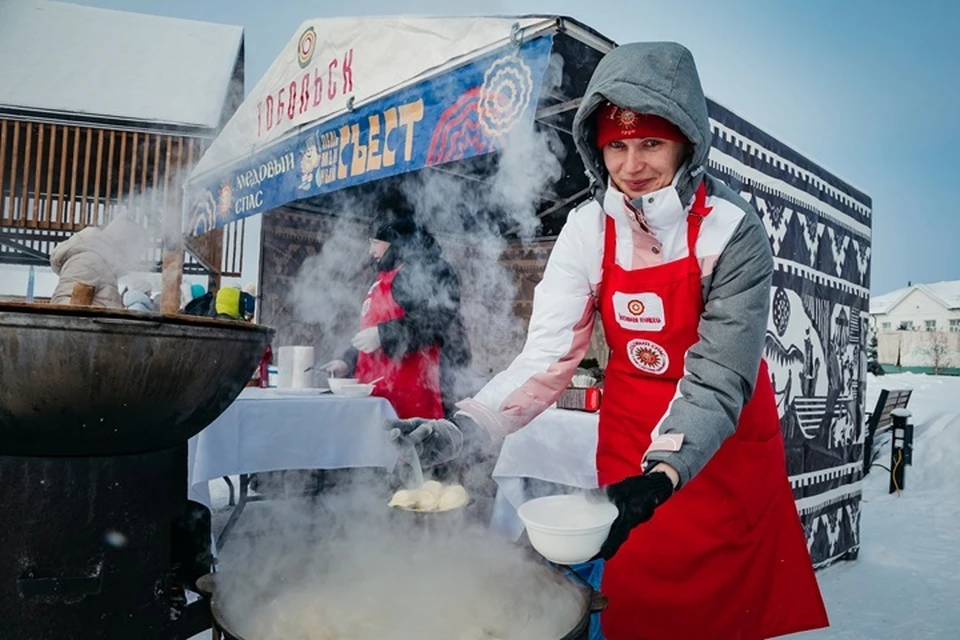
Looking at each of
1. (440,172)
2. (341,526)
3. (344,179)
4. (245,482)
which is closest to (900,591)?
(341,526)

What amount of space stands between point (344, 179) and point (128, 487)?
3427 millimetres

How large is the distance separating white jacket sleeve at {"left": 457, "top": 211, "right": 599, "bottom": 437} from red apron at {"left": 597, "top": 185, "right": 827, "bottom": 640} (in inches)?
2.9

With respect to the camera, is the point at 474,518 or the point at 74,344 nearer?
the point at 74,344

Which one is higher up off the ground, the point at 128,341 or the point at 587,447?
the point at 128,341

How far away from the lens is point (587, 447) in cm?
311

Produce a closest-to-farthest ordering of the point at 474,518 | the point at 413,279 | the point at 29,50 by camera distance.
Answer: the point at 474,518 < the point at 413,279 < the point at 29,50

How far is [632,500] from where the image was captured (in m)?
1.11

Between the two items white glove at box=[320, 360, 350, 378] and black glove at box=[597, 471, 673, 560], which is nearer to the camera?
black glove at box=[597, 471, 673, 560]

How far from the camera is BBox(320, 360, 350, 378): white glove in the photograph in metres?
3.88

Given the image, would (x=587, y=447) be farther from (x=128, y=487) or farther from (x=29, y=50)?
(x=29, y=50)

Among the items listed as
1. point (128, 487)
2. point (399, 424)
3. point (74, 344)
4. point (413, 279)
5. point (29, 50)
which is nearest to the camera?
point (74, 344)

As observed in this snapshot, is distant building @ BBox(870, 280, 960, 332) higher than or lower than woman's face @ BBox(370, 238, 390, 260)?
higher

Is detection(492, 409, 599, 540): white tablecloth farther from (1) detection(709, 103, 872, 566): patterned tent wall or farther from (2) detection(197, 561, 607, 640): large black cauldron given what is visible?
(2) detection(197, 561, 607, 640): large black cauldron

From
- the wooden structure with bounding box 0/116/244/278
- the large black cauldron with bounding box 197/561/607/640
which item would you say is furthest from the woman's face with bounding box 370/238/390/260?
the wooden structure with bounding box 0/116/244/278
